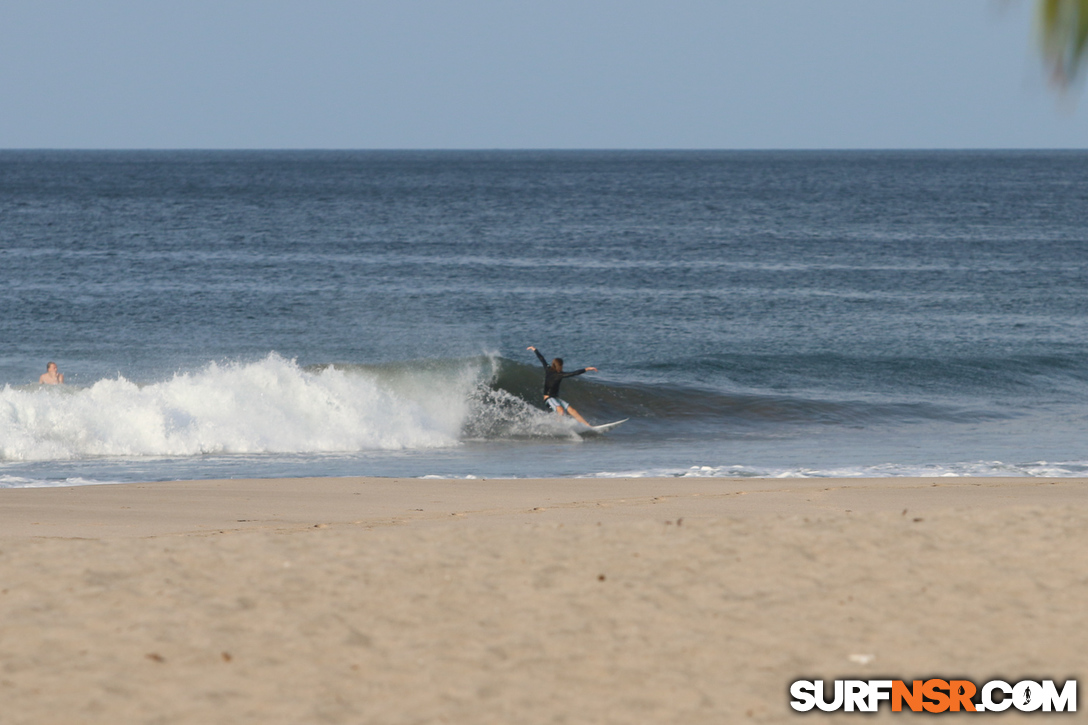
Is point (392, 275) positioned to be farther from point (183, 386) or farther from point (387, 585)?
point (387, 585)

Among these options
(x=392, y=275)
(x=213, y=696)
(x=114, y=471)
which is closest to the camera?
(x=213, y=696)

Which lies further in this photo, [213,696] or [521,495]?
[521,495]

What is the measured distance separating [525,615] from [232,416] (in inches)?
513

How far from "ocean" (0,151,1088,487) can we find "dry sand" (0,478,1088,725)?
6405 millimetres

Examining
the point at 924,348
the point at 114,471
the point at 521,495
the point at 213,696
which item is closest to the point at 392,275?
the point at 924,348

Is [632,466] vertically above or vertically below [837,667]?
below

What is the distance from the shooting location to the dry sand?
516 cm

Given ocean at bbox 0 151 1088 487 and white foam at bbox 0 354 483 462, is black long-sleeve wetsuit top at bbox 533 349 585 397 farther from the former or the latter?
white foam at bbox 0 354 483 462

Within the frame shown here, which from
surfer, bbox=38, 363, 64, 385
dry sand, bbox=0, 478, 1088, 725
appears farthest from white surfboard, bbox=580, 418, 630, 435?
dry sand, bbox=0, 478, 1088, 725

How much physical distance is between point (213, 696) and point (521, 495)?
765cm

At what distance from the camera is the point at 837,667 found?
220 inches

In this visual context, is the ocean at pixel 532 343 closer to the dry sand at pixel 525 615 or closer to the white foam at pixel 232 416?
the white foam at pixel 232 416
